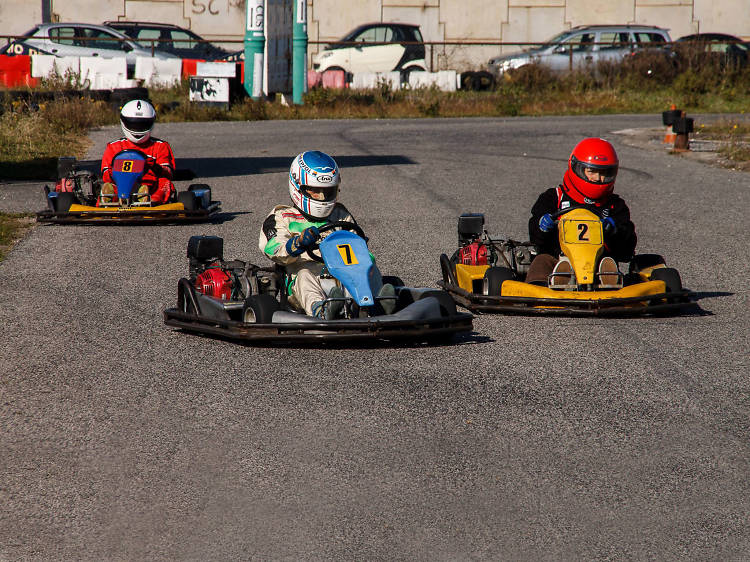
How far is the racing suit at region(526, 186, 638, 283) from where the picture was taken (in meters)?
7.85

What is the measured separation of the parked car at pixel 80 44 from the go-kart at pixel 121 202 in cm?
1883

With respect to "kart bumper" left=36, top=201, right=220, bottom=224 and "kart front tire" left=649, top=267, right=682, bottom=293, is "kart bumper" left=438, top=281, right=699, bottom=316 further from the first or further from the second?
"kart bumper" left=36, top=201, right=220, bottom=224

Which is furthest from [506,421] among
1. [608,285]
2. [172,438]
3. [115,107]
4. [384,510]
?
[115,107]

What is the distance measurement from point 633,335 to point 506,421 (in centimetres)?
214

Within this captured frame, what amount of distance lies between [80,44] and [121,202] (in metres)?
20.5

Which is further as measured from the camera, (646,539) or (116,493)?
(116,493)

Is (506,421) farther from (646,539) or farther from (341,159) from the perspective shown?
(341,159)

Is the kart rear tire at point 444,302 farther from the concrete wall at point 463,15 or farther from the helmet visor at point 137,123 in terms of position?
the concrete wall at point 463,15

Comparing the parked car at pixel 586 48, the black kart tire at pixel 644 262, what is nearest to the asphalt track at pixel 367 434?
the black kart tire at pixel 644 262

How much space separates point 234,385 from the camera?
586 centimetres

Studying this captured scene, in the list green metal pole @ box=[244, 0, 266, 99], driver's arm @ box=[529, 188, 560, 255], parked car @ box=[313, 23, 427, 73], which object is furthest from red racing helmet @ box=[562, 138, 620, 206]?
parked car @ box=[313, 23, 427, 73]

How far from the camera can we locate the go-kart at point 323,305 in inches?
251

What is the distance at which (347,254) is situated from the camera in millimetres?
6777

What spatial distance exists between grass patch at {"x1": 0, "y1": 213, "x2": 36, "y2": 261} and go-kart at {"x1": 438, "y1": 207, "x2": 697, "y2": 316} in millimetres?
4604
